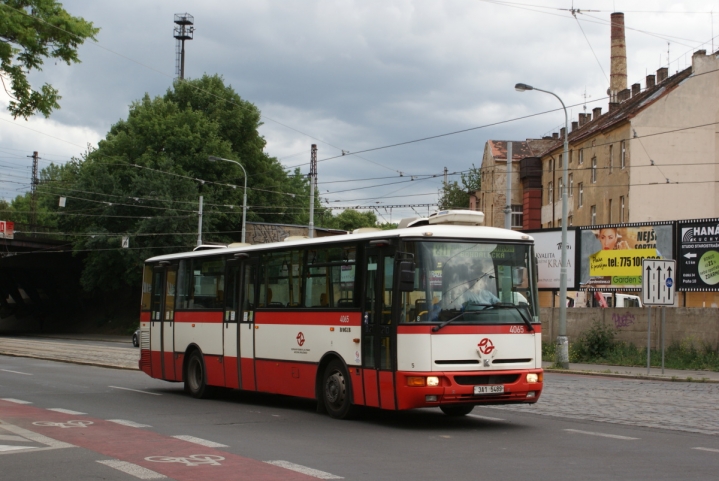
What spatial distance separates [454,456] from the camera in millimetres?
10172

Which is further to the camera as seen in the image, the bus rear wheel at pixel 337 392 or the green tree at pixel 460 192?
the green tree at pixel 460 192

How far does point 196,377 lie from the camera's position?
18.5 metres

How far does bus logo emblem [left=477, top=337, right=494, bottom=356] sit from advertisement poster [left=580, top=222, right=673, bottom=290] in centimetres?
2294

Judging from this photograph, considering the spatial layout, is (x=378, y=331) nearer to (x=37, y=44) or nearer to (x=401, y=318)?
(x=401, y=318)

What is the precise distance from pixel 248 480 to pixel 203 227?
169ft

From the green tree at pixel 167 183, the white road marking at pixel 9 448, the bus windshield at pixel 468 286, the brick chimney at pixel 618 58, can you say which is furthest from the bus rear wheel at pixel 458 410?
the brick chimney at pixel 618 58

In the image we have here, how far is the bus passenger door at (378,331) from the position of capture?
42.3ft

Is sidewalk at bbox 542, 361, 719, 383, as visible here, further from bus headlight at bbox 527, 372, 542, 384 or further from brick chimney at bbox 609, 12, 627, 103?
brick chimney at bbox 609, 12, 627, 103

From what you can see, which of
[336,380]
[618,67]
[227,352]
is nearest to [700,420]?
[336,380]

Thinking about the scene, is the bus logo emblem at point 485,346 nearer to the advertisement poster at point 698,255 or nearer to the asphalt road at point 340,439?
the asphalt road at point 340,439

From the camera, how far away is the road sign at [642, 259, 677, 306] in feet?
86.4

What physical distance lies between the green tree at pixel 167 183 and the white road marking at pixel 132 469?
4766 centimetres

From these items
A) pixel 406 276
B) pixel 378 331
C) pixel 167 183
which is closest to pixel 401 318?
pixel 378 331

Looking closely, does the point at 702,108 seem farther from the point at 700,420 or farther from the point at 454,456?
the point at 454,456
